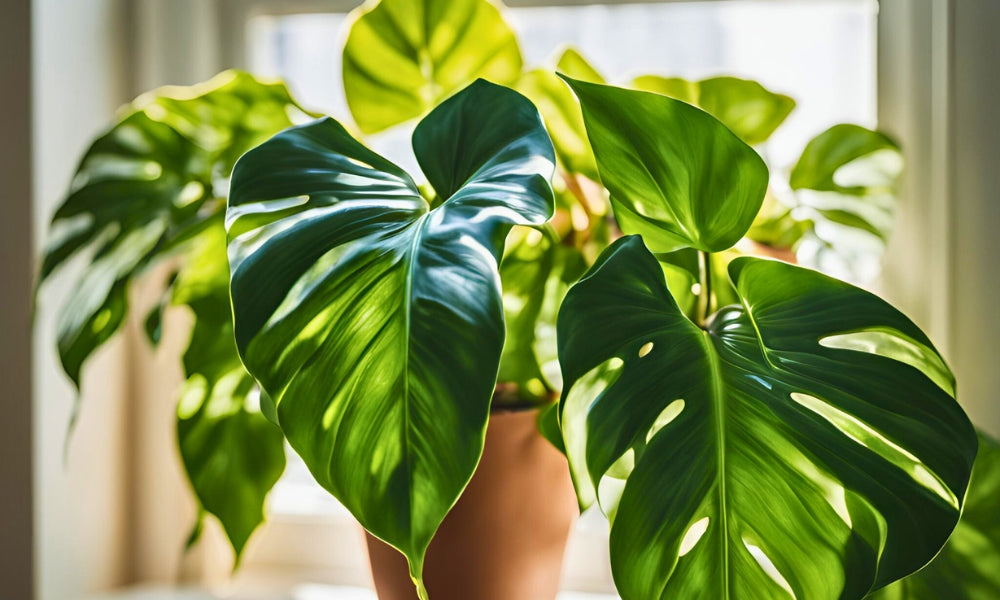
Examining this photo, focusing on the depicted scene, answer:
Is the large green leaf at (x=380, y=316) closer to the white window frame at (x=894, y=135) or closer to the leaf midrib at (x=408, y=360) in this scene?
the leaf midrib at (x=408, y=360)

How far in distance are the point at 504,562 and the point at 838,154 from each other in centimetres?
51

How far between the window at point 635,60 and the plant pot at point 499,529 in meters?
0.36

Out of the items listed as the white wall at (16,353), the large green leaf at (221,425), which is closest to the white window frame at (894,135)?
the white wall at (16,353)

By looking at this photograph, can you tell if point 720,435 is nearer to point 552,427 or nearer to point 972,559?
Answer: point 552,427

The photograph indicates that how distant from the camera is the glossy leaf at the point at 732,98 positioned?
2.49ft

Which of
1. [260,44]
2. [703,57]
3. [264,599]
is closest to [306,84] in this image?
[260,44]

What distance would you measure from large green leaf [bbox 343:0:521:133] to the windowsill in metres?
0.59

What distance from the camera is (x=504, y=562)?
0.63 meters

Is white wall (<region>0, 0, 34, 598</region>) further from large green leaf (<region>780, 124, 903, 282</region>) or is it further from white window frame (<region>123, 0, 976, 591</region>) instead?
large green leaf (<region>780, 124, 903, 282</region>)

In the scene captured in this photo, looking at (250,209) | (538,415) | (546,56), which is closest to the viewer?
(250,209)

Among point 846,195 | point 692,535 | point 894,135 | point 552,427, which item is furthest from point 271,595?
point 894,135

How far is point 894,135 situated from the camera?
893 mm

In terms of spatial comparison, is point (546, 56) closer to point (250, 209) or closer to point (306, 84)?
point (306, 84)

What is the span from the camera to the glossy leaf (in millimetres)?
760
